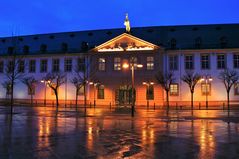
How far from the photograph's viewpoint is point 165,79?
48750mm

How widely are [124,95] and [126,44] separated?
876 centimetres

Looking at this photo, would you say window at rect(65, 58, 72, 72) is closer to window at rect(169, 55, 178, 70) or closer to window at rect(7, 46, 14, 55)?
window at rect(7, 46, 14, 55)

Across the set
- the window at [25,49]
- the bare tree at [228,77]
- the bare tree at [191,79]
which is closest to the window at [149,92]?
the bare tree at [191,79]

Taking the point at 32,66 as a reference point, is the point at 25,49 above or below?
above

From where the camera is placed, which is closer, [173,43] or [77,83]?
[77,83]

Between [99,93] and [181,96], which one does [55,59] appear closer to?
[99,93]

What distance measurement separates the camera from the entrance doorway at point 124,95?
51781mm

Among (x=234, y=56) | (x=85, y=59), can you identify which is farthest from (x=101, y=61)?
(x=234, y=56)

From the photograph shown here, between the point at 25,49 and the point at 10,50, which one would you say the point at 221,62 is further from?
the point at 10,50

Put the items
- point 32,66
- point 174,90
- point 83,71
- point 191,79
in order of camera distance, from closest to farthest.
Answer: point 191,79 → point 174,90 → point 83,71 → point 32,66

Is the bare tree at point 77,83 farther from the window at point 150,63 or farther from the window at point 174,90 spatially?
the window at point 174,90

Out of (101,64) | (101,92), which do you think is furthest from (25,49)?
(101,92)

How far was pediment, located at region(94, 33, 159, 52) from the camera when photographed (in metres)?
51.3

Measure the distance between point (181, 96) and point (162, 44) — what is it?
9.70m
